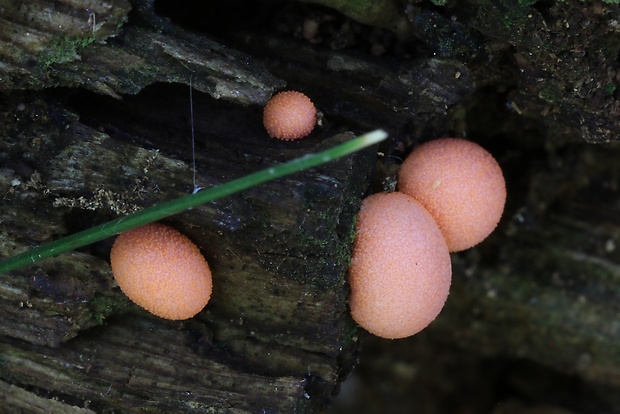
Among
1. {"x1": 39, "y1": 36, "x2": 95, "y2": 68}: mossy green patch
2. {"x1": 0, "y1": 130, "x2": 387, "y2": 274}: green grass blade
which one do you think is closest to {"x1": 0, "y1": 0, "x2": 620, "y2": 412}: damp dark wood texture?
{"x1": 39, "y1": 36, "x2": 95, "y2": 68}: mossy green patch

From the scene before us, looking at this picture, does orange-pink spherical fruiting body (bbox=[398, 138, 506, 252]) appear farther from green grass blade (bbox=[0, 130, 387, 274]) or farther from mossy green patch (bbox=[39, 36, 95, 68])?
mossy green patch (bbox=[39, 36, 95, 68])

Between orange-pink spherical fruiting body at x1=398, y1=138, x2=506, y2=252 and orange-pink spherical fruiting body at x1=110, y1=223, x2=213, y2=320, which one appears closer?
orange-pink spherical fruiting body at x1=110, y1=223, x2=213, y2=320

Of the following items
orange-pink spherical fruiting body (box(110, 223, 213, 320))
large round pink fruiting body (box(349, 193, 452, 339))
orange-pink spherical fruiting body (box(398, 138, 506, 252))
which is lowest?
orange-pink spherical fruiting body (box(110, 223, 213, 320))

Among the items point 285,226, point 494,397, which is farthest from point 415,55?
point 494,397

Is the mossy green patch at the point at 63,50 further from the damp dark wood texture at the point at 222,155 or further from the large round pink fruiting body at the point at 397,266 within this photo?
the large round pink fruiting body at the point at 397,266

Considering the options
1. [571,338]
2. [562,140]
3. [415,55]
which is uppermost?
[415,55]

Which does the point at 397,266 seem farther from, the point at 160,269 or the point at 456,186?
the point at 160,269

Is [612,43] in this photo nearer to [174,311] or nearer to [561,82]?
[561,82]
